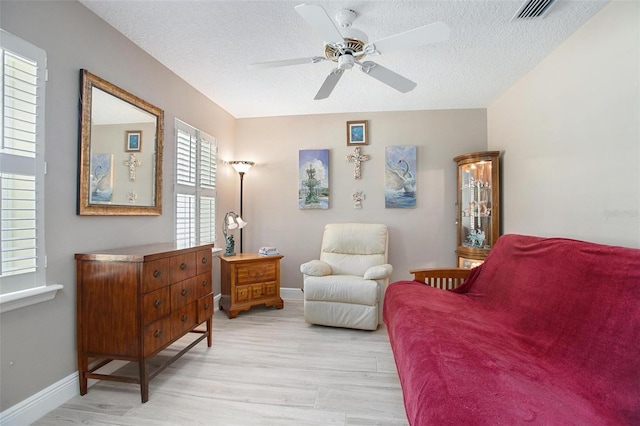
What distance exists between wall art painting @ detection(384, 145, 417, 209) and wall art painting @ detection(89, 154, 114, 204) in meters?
2.95

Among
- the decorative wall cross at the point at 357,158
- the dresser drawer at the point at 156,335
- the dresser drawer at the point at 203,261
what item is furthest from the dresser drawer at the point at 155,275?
the decorative wall cross at the point at 357,158

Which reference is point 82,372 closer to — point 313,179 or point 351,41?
point 351,41

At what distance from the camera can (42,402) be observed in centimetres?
164

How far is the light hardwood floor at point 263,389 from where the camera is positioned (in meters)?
1.66

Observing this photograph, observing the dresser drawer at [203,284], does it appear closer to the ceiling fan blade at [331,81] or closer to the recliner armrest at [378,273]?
the recliner armrest at [378,273]

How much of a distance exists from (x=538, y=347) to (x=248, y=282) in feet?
8.80

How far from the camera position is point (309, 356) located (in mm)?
2385

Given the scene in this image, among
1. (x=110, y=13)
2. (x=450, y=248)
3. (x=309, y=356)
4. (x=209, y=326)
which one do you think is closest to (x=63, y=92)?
(x=110, y=13)

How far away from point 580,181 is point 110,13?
139 inches

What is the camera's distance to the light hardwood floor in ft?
5.45

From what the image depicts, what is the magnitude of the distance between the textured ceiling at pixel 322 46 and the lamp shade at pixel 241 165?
2.66 ft

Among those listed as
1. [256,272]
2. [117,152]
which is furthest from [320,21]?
[256,272]

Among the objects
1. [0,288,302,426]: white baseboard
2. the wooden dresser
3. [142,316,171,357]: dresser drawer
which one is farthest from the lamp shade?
[0,288,302,426]: white baseboard

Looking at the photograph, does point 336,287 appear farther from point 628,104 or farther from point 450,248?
point 628,104
